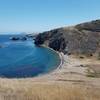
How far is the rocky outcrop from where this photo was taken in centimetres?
10988

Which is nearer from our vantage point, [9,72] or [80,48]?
[9,72]

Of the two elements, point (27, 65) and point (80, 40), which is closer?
point (27, 65)

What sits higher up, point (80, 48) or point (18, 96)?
point (18, 96)

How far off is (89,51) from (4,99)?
9664 centimetres

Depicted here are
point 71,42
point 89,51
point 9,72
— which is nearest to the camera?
point 9,72

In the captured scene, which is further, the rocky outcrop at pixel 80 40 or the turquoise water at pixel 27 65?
the rocky outcrop at pixel 80 40

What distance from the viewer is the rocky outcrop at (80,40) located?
109875mm

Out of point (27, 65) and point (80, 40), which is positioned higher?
point (80, 40)

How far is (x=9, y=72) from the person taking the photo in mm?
70500

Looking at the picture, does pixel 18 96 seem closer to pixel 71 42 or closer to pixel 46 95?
pixel 46 95

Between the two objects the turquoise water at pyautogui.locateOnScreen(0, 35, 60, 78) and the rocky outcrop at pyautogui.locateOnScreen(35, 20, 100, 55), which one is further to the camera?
the rocky outcrop at pyautogui.locateOnScreen(35, 20, 100, 55)

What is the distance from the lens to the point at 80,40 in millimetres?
121812

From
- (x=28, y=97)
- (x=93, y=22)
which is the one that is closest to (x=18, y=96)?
(x=28, y=97)

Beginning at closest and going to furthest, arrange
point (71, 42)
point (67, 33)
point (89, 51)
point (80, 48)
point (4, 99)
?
point (4, 99), point (89, 51), point (80, 48), point (71, 42), point (67, 33)
